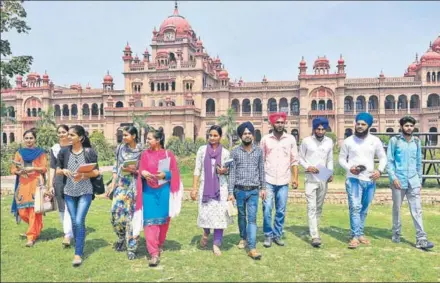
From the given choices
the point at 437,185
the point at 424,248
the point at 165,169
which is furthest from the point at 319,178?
the point at 437,185

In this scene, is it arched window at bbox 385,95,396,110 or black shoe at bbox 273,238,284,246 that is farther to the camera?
arched window at bbox 385,95,396,110

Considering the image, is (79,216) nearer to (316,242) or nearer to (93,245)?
(93,245)

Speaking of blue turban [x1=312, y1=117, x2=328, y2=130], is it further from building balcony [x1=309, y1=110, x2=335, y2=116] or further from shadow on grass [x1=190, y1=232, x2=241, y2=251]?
building balcony [x1=309, y1=110, x2=335, y2=116]

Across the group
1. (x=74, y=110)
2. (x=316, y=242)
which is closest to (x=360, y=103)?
(x=74, y=110)

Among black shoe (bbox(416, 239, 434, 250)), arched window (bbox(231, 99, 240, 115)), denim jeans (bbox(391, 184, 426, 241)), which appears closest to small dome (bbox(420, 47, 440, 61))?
arched window (bbox(231, 99, 240, 115))

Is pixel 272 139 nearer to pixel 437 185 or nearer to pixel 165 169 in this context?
pixel 165 169

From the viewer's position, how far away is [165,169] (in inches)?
189

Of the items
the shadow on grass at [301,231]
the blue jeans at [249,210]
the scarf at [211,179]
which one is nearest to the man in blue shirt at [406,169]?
the shadow on grass at [301,231]

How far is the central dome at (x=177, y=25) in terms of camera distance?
140ft

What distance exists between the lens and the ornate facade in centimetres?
3641

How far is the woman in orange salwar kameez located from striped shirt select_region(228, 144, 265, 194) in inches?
107

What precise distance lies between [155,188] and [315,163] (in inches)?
93.8

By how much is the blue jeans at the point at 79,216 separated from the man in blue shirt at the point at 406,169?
417cm

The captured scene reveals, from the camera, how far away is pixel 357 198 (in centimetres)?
562
